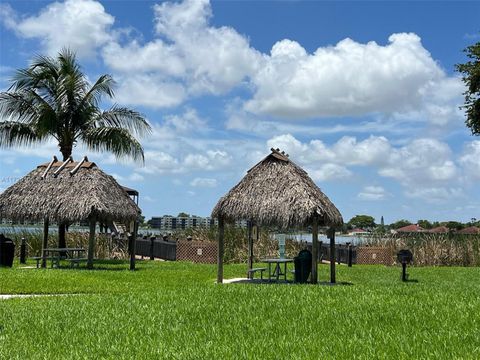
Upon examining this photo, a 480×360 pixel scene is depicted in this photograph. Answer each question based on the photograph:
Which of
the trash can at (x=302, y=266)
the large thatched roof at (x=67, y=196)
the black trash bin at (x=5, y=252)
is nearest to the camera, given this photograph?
the trash can at (x=302, y=266)

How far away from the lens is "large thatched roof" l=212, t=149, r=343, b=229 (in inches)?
672

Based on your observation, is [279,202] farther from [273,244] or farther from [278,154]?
[273,244]

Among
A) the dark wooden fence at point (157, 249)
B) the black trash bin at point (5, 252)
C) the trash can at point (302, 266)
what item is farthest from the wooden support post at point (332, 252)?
the dark wooden fence at point (157, 249)

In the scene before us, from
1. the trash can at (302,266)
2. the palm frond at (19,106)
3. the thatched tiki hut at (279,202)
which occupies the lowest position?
the trash can at (302,266)

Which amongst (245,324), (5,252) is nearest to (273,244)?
(5,252)

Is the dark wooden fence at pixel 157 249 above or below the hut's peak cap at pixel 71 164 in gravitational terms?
below

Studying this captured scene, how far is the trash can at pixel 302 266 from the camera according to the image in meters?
17.5

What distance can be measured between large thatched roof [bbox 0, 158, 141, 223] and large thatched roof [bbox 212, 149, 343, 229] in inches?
237

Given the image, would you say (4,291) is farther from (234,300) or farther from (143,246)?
(143,246)

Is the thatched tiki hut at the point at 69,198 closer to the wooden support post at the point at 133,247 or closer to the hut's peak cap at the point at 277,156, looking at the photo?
the wooden support post at the point at 133,247

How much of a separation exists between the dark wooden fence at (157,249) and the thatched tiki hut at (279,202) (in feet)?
36.1

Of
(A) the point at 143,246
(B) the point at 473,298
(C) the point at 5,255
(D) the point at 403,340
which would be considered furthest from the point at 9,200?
(D) the point at 403,340

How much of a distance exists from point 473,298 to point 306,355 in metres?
6.65

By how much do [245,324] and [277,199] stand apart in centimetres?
811
